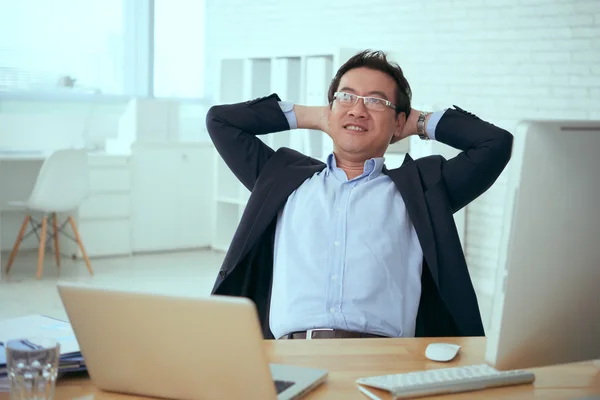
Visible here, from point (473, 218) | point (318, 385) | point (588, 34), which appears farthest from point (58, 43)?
point (318, 385)

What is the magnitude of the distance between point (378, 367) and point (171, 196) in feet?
19.6

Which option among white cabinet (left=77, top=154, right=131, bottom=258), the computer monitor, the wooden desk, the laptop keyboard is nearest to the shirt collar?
the wooden desk

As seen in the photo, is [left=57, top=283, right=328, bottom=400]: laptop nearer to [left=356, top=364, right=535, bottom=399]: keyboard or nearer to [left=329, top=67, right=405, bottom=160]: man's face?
[left=356, top=364, right=535, bottom=399]: keyboard

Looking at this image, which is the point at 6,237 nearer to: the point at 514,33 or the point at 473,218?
the point at 473,218

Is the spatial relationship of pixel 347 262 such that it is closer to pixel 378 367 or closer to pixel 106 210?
pixel 378 367

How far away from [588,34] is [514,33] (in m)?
0.58

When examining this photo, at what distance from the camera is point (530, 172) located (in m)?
1.21

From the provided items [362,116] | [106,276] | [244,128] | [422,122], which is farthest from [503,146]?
[106,276]

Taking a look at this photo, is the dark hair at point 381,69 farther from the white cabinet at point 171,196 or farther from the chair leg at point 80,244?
the white cabinet at point 171,196

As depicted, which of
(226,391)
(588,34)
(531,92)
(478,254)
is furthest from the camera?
(478,254)

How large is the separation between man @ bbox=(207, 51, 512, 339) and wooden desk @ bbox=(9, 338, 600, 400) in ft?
1.22

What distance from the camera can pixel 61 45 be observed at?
25.6 ft

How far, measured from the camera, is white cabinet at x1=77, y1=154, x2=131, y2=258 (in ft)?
22.7

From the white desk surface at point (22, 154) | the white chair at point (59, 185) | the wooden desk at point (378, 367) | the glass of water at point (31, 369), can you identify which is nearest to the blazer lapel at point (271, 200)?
the wooden desk at point (378, 367)
